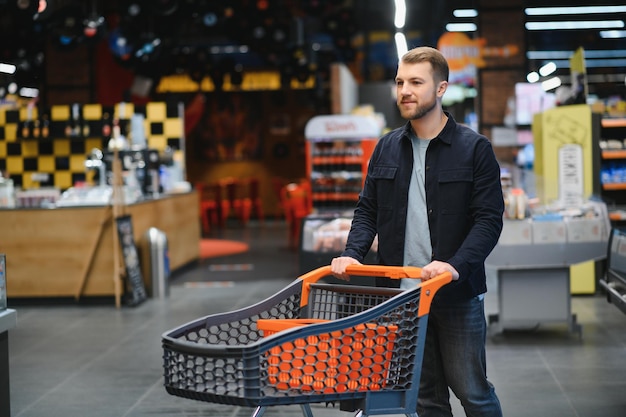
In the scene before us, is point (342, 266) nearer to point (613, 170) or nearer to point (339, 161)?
point (613, 170)

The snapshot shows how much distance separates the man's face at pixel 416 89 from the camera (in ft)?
10.3

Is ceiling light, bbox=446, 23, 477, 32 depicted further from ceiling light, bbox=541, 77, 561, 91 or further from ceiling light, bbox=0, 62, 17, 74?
ceiling light, bbox=0, 62, 17, 74

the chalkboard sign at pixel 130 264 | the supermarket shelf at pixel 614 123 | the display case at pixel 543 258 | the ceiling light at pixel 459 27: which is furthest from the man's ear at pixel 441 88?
the ceiling light at pixel 459 27

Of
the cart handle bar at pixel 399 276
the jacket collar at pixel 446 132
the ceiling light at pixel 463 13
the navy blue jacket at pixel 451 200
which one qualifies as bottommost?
the cart handle bar at pixel 399 276

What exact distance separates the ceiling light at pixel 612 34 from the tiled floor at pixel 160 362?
43.5ft

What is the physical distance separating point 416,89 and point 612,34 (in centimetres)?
2037

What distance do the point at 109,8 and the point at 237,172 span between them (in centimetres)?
842

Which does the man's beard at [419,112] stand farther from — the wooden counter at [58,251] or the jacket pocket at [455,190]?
the wooden counter at [58,251]

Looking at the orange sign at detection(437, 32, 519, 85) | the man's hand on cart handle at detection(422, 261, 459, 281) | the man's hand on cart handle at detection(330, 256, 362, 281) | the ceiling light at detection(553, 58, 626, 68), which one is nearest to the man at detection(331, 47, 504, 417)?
the man's hand on cart handle at detection(330, 256, 362, 281)

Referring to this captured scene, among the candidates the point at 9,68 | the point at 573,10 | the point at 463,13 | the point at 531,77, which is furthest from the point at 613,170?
the point at 463,13

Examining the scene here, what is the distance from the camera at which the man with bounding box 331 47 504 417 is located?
317cm

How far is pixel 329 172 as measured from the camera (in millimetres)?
11867

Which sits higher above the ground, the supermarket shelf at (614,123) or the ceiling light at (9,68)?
the ceiling light at (9,68)

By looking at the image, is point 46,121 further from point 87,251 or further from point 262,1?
point 87,251
